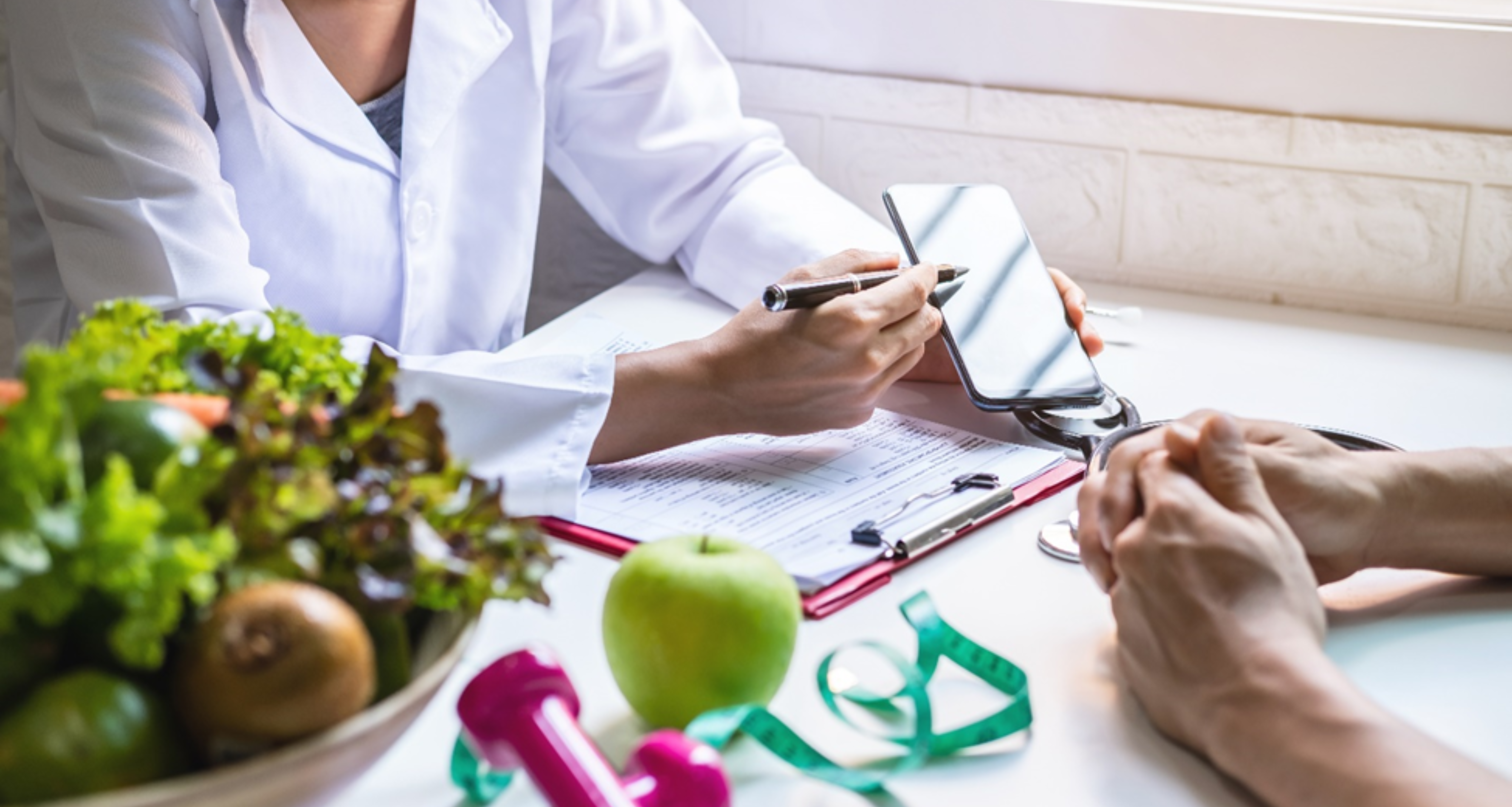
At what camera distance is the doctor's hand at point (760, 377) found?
1.08 m

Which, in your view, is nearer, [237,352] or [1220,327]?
[237,352]

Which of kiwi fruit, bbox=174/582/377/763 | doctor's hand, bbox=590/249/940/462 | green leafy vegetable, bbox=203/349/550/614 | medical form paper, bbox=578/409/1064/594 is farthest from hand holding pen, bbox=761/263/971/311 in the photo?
kiwi fruit, bbox=174/582/377/763

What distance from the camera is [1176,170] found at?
5.34 ft

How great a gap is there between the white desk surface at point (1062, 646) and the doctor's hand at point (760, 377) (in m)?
0.15

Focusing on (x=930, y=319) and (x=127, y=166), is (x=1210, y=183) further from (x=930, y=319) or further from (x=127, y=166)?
(x=127, y=166)

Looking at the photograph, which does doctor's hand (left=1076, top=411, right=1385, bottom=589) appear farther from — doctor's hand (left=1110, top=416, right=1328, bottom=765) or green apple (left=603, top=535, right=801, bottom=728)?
green apple (left=603, top=535, right=801, bottom=728)

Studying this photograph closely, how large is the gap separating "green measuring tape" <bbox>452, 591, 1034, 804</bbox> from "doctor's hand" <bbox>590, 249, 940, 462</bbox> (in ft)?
1.08

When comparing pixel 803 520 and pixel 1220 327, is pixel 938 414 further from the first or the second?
pixel 1220 327

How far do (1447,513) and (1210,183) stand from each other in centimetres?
82

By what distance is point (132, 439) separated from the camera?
20.4 inches

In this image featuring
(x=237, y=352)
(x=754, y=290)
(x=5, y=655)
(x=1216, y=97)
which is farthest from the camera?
(x=1216, y=97)

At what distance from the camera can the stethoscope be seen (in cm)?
96

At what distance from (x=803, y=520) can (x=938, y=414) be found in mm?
304

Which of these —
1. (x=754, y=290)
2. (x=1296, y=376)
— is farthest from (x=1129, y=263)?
(x=754, y=290)
